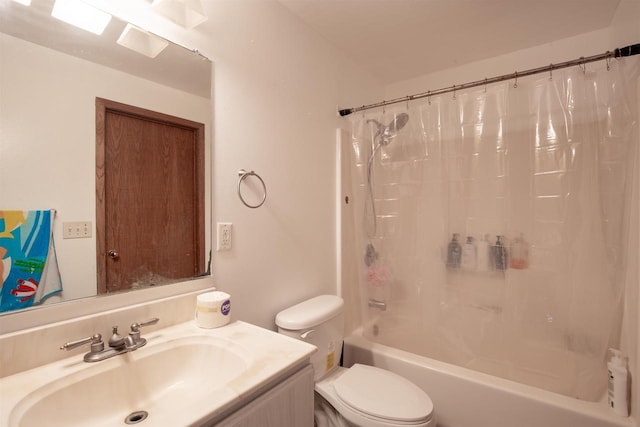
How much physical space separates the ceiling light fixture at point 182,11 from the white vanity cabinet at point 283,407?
1.26 meters

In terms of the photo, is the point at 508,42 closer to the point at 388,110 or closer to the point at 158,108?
the point at 388,110

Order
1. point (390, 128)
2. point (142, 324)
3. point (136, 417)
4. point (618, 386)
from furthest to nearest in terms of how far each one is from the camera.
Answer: point (390, 128)
point (618, 386)
point (142, 324)
point (136, 417)

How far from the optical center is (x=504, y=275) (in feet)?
4.97

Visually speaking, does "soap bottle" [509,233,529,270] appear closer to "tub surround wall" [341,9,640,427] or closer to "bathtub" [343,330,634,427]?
"tub surround wall" [341,9,640,427]

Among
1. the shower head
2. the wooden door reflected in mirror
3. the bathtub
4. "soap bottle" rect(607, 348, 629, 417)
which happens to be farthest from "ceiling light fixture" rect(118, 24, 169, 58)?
"soap bottle" rect(607, 348, 629, 417)

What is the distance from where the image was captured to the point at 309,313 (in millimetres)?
1423

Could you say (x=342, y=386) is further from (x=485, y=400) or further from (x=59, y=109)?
(x=59, y=109)

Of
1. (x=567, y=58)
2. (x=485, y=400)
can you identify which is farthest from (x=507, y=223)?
(x=567, y=58)

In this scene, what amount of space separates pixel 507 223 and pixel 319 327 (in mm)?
1093

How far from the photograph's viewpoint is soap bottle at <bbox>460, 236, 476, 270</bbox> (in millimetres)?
1623

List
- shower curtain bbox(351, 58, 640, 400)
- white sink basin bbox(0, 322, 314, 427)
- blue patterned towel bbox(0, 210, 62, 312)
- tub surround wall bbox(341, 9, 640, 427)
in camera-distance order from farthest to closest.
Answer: shower curtain bbox(351, 58, 640, 400)
tub surround wall bbox(341, 9, 640, 427)
blue patterned towel bbox(0, 210, 62, 312)
white sink basin bbox(0, 322, 314, 427)

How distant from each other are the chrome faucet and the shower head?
5.19ft

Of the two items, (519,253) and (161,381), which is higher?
(519,253)

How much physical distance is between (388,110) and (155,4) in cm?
130
